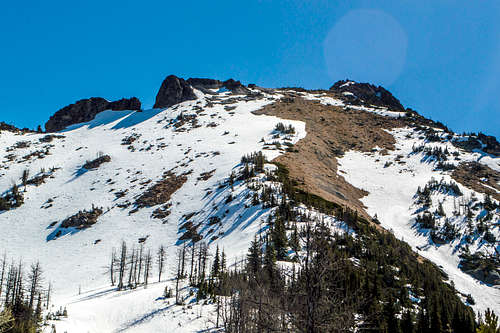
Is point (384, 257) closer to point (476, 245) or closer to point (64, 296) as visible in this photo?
point (476, 245)

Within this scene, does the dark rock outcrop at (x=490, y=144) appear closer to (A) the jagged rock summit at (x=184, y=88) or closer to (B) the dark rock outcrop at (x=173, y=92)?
(A) the jagged rock summit at (x=184, y=88)

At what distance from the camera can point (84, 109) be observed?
566 ft

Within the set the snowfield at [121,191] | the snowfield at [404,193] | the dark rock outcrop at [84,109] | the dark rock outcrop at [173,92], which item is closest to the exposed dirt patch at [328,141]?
the snowfield at [404,193]

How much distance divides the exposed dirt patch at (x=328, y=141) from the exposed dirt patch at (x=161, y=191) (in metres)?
27.7

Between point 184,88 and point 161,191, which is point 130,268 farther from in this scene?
point 184,88

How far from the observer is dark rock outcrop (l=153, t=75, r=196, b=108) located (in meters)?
163

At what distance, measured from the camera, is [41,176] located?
95.8 m

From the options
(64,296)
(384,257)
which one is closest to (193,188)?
(64,296)

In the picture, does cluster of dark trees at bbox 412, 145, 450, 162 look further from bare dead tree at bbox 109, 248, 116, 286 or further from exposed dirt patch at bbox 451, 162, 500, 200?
bare dead tree at bbox 109, 248, 116, 286

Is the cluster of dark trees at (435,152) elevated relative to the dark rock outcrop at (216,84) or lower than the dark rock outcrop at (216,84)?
lower

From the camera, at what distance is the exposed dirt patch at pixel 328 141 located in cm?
6562

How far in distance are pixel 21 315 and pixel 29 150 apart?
A: 115195mm

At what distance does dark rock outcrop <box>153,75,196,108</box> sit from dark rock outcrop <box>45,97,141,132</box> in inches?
666

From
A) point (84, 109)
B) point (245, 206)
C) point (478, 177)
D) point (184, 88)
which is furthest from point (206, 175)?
point (84, 109)
